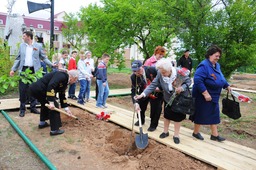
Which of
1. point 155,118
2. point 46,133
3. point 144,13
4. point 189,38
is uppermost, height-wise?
point 144,13

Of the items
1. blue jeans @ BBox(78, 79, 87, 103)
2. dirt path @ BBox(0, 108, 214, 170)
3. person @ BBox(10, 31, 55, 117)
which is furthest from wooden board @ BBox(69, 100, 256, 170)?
person @ BBox(10, 31, 55, 117)

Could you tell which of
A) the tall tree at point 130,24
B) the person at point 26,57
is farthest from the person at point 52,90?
the tall tree at point 130,24

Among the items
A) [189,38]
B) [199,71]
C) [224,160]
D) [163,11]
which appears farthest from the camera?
[163,11]

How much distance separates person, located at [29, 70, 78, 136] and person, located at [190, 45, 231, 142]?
2.19 m

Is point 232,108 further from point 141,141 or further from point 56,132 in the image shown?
point 56,132

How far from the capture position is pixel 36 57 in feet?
19.1

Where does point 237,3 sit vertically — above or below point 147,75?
above

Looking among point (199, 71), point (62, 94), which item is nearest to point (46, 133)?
point (62, 94)

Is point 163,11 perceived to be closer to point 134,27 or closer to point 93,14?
point 134,27

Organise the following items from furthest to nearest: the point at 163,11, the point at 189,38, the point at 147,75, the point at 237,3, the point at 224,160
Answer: the point at 163,11 < the point at 189,38 < the point at 237,3 < the point at 147,75 < the point at 224,160

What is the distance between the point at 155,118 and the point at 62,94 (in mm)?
1946

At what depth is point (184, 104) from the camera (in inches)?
147

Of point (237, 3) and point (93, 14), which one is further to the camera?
point (93, 14)

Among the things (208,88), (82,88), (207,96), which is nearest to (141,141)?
(207,96)
